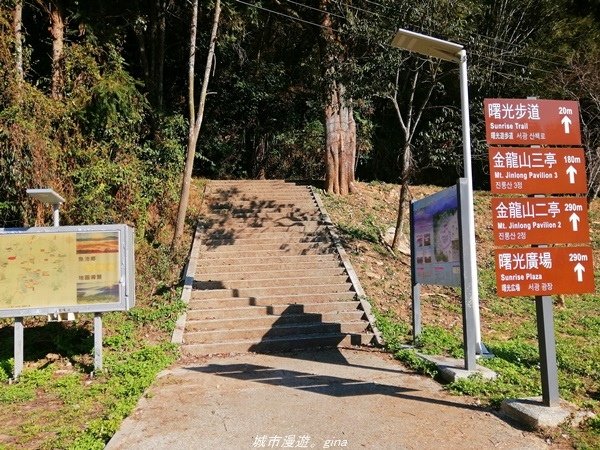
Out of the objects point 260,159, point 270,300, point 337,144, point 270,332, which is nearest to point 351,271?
point 270,300

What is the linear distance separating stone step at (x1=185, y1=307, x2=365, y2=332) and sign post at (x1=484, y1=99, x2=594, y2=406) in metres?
4.00

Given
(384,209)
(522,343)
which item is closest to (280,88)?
(384,209)

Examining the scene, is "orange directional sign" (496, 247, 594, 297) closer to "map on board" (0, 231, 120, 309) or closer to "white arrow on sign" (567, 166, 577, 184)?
"white arrow on sign" (567, 166, 577, 184)

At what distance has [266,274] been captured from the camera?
1011cm

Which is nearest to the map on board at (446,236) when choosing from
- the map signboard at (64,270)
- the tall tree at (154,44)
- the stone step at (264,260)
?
the map signboard at (64,270)

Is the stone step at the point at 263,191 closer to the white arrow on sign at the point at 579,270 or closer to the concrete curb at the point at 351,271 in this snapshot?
the concrete curb at the point at 351,271

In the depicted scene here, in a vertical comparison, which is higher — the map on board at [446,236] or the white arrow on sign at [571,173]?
the white arrow on sign at [571,173]

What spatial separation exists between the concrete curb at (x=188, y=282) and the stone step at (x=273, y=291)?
18 cm

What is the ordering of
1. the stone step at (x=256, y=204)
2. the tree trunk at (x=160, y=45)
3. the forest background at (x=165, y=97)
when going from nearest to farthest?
1. the forest background at (x=165, y=97)
2. the stone step at (x=256, y=204)
3. the tree trunk at (x=160, y=45)

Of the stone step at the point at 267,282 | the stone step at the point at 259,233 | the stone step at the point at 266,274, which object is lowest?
the stone step at the point at 267,282

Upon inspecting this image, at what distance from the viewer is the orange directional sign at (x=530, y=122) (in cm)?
487

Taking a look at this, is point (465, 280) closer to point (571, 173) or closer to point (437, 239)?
point (437, 239)

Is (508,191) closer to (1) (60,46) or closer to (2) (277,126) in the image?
(1) (60,46)

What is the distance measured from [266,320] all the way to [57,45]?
26.2ft
